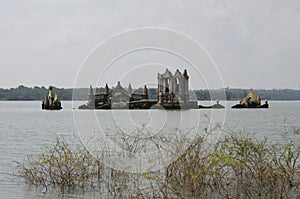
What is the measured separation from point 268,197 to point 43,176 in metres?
8.60

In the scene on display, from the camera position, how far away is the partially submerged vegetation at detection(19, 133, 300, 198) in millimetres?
14281

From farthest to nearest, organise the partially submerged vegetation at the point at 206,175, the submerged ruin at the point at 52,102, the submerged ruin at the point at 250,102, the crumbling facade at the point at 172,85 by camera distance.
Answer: the submerged ruin at the point at 250,102, the submerged ruin at the point at 52,102, the crumbling facade at the point at 172,85, the partially submerged vegetation at the point at 206,175

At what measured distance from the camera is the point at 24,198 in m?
16.4

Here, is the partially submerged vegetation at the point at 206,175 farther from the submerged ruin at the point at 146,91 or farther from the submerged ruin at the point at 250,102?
the submerged ruin at the point at 250,102

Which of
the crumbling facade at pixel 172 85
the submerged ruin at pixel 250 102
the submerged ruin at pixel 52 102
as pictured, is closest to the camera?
the crumbling facade at pixel 172 85

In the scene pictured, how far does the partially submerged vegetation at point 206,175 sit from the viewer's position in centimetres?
1428

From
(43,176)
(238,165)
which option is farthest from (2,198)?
(238,165)

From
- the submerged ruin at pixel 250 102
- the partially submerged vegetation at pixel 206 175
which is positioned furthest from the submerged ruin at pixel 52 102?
the partially submerged vegetation at pixel 206 175

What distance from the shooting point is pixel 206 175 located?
15.3 metres

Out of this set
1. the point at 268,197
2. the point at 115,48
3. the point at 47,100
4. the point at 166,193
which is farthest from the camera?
the point at 47,100

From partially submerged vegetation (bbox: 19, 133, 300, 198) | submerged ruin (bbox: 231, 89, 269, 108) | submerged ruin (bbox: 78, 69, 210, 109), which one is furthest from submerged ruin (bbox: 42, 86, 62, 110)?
partially submerged vegetation (bbox: 19, 133, 300, 198)

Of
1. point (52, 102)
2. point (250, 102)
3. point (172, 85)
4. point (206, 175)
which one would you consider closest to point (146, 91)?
point (172, 85)

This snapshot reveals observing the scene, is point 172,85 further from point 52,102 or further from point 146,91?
point 52,102

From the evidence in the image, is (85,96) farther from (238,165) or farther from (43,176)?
(238,165)
